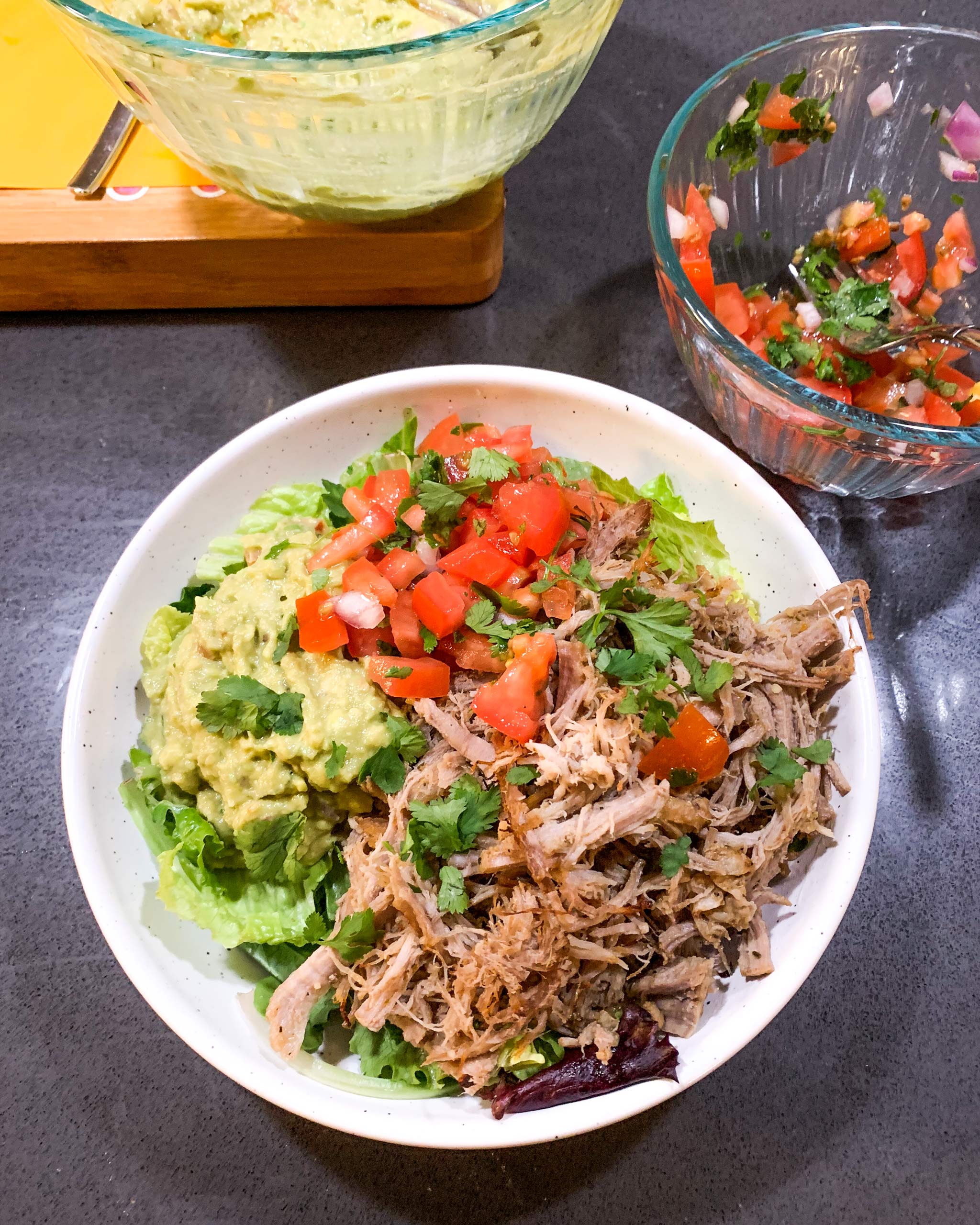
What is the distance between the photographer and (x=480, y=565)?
1.61 m

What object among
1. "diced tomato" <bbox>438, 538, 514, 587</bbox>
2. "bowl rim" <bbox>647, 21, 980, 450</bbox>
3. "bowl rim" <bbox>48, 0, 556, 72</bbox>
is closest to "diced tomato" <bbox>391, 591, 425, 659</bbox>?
"diced tomato" <bbox>438, 538, 514, 587</bbox>

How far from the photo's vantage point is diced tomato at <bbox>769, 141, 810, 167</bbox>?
87.0 inches

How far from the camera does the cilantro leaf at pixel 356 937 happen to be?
4.77 feet

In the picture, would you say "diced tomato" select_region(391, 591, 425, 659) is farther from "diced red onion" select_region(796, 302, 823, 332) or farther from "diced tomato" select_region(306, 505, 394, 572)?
"diced red onion" select_region(796, 302, 823, 332)

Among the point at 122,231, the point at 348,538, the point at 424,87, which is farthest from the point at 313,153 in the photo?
the point at 348,538

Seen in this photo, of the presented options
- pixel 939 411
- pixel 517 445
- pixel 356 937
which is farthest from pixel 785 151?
pixel 356 937

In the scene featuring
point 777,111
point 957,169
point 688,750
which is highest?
point 777,111

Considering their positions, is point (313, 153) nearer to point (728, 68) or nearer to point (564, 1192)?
point (728, 68)

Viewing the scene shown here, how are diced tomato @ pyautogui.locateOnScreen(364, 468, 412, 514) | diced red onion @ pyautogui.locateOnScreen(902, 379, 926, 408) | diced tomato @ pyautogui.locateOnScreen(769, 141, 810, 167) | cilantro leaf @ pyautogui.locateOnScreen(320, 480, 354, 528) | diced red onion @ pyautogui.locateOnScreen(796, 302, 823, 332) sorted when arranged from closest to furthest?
diced tomato @ pyautogui.locateOnScreen(364, 468, 412, 514) < cilantro leaf @ pyautogui.locateOnScreen(320, 480, 354, 528) < diced red onion @ pyautogui.locateOnScreen(902, 379, 926, 408) < diced red onion @ pyautogui.locateOnScreen(796, 302, 823, 332) < diced tomato @ pyautogui.locateOnScreen(769, 141, 810, 167)

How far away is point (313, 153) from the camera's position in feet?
6.05

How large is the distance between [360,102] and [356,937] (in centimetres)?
158

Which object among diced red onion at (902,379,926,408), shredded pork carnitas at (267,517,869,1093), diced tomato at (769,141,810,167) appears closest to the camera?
shredded pork carnitas at (267,517,869,1093)

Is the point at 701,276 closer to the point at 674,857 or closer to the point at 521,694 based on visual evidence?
the point at 521,694

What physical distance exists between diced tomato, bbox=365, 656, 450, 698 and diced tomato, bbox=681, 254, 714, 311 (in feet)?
3.75
